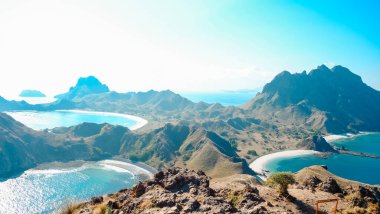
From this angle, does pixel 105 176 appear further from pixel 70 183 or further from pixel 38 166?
pixel 38 166

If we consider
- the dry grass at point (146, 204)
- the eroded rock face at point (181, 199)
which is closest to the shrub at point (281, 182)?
the eroded rock face at point (181, 199)

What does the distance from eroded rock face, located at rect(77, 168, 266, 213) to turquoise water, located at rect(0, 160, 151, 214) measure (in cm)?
10936

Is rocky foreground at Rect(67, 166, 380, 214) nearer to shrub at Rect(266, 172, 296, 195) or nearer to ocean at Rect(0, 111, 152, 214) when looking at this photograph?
shrub at Rect(266, 172, 296, 195)

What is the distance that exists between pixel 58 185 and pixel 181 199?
15795cm

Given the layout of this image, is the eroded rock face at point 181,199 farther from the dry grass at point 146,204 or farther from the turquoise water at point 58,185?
the turquoise water at point 58,185

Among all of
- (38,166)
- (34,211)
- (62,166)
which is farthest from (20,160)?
(34,211)

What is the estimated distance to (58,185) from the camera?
517 ft

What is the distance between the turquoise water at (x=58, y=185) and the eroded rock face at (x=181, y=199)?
109m

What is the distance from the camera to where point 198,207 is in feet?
61.0

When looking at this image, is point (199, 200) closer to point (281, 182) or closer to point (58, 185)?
point (281, 182)

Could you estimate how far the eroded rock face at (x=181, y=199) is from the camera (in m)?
18.6

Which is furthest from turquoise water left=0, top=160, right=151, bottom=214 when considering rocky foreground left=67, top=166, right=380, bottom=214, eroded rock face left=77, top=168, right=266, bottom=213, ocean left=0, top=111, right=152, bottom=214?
eroded rock face left=77, top=168, right=266, bottom=213

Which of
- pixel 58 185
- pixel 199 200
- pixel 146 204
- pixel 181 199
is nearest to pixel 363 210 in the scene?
pixel 199 200

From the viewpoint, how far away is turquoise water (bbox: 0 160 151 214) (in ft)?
438
